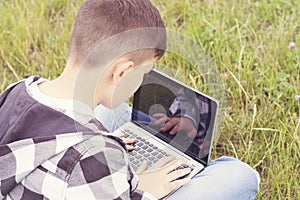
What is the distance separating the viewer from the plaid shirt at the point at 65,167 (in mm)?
1036

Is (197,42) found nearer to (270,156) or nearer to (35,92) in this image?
(270,156)

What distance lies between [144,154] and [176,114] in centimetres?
16

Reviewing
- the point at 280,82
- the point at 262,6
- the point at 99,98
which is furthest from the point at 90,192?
the point at 262,6

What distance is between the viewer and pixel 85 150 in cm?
104

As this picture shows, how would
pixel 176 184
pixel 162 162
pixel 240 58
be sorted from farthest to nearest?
pixel 240 58 → pixel 162 162 → pixel 176 184

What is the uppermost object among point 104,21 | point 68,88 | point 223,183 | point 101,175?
point 104,21

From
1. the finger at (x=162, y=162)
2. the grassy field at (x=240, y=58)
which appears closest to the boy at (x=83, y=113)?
the finger at (x=162, y=162)

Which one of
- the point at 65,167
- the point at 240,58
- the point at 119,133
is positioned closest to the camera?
the point at 65,167

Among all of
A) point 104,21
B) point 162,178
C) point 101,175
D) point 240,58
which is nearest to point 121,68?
point 104,21

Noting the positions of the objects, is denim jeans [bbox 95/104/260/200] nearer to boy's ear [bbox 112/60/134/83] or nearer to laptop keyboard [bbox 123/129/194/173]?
laptop keyboard [bbox 123/129/194/173]

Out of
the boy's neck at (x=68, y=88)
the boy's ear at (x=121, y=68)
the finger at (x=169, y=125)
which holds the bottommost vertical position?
the finger at (x=169, y=125)

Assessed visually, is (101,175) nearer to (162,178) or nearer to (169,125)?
(162,178)

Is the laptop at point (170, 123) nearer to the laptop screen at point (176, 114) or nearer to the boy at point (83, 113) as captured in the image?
the laptop screen at point (176, 114)

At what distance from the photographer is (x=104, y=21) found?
1.13m
